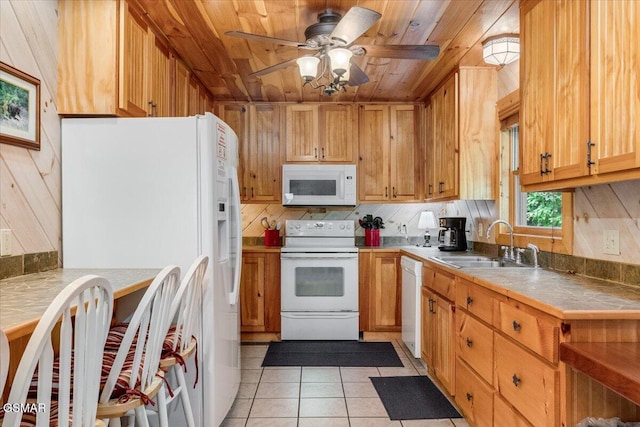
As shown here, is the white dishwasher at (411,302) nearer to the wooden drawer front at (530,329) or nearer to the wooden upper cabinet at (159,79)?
the wooden drawer front at (530,329)

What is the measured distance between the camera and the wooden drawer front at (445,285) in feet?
7.77

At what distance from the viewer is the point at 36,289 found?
145 centimetres

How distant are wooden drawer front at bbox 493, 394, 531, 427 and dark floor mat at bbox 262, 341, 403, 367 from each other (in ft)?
4.63

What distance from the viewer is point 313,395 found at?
2.62 metres

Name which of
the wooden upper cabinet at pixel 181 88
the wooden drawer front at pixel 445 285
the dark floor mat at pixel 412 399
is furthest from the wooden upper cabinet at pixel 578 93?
the wooden upper cabinet at pixel 181 88

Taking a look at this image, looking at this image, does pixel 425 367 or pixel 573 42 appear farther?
pixel 425 367

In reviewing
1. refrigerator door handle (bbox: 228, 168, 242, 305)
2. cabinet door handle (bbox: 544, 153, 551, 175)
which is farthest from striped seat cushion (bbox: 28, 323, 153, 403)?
cabinet door handle (bbox: 544, 153, 551, 175)

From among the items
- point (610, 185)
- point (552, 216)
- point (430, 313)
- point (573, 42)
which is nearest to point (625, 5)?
point (573, 42)

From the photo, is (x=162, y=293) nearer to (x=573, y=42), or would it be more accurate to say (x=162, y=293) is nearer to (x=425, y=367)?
(x=573, y=42)

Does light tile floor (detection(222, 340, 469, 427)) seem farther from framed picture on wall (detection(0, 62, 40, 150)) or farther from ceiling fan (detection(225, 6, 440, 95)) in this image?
ceiling fan (detection(225, 6, 440, 95))

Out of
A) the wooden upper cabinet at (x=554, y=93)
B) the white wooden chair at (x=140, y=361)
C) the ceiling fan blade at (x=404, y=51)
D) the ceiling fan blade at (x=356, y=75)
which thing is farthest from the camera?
the ceiling fan blade at (x=356, y=75)

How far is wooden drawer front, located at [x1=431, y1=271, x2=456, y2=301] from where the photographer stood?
2367mm

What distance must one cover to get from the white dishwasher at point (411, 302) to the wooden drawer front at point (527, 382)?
4.21ft

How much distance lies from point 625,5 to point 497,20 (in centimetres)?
103
